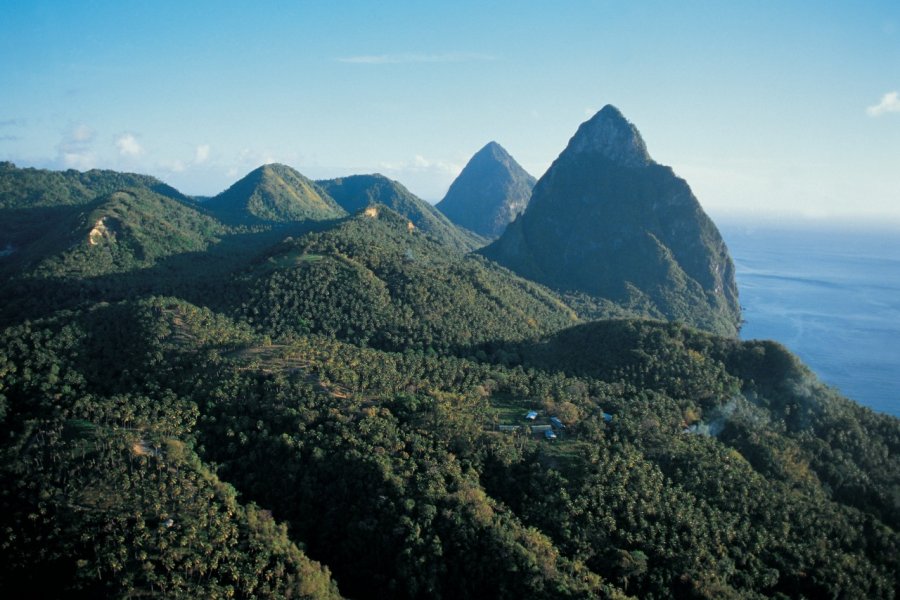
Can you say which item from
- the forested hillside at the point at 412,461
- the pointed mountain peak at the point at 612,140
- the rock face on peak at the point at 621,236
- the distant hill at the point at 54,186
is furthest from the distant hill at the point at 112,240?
the pointed mountain peak at the point at 612,140

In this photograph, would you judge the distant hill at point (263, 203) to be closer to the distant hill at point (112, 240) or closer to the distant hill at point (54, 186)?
the distant hill at point (54, 186)

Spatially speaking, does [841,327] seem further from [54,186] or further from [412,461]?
[54,186]

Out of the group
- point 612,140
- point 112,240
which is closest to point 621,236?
point 612,140

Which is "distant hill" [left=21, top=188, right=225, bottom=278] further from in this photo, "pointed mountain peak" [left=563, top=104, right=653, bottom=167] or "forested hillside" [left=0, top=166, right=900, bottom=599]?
"pointed mountain peak" [left=563, top=104, right=653, bottom=167]

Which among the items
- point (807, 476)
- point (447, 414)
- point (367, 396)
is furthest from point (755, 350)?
point (367, 396)

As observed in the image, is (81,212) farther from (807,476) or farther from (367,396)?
(807,476)

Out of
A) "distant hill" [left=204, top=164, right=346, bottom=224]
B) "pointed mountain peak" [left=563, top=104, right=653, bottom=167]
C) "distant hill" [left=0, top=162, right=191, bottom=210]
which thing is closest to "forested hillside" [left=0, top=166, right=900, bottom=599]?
"distant hill" [left=0, top=162, right=191, bottom=210]

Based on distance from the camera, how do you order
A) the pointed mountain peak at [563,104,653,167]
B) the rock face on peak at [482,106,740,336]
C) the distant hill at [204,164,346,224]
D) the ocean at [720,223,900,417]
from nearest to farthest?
the ocean at [720,223,900,417] → the rock face on peak at [482,106,740,336] → the pointed mountain peak at [563,104,653,167] → the distant hill at [204,164,346,224]
